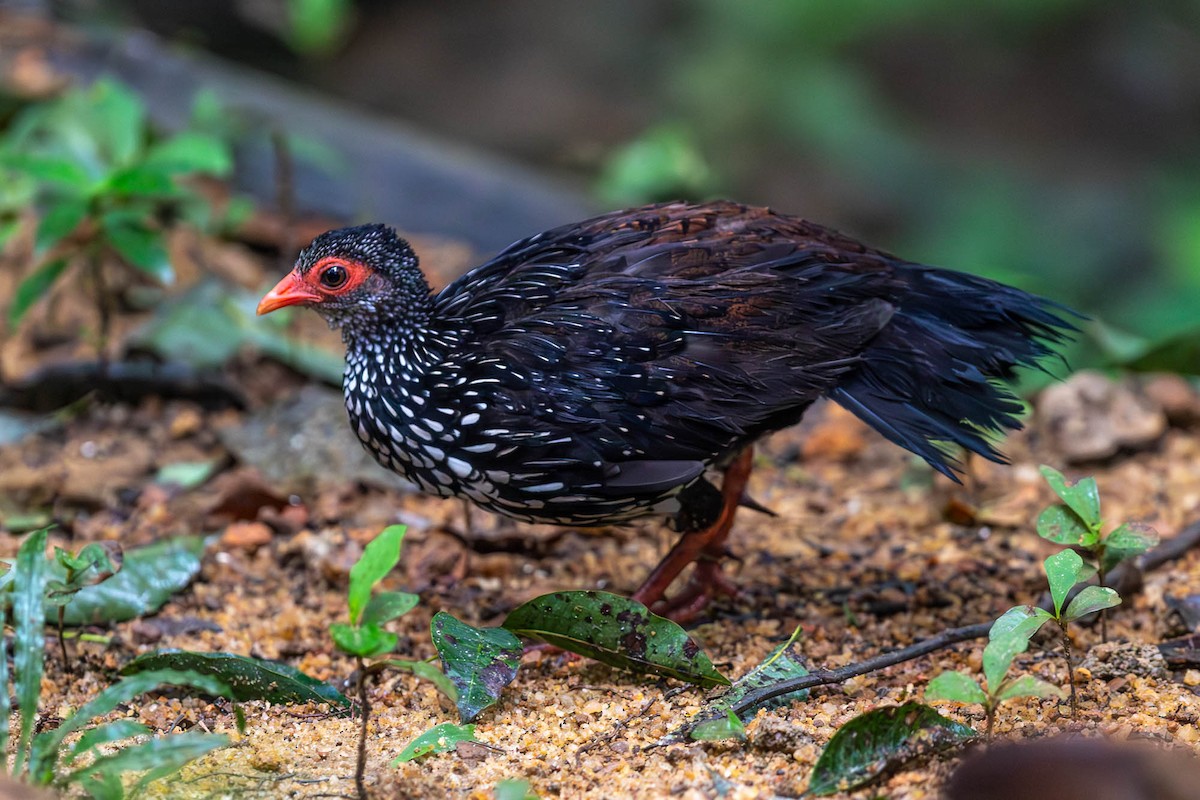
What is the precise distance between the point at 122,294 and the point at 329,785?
3.97m

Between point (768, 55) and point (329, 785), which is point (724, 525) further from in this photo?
point (768, 55)

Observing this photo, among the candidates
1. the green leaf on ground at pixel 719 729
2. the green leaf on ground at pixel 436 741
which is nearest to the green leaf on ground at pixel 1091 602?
the green leaf on ground at pixel 719 729

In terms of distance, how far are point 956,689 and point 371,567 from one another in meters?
1.44

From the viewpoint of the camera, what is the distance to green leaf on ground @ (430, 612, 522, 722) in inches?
128

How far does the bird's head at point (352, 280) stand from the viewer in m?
3.93

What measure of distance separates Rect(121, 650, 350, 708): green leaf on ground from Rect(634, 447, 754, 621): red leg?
44.0 inches

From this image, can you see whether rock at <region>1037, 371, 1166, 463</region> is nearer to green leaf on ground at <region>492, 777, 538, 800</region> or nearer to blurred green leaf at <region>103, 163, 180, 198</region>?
green leaf on ground at <region>492, 777, 538, 800</region>

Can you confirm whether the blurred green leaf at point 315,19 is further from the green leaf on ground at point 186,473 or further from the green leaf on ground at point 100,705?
the green leaf on ground at point 100,705

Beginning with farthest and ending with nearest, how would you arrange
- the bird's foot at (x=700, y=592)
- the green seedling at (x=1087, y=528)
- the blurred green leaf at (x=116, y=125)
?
the blurred green leaf at (x=116, y=125) < the bird's foot at (x=700, y=592) < the green seedling at (x=1087, y=528)

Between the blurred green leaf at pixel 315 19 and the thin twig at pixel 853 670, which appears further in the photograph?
the blurred green leaf at pixel 315 19

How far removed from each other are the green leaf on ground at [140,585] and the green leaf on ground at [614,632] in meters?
1.36

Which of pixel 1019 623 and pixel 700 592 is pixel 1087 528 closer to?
pixel 1019 623

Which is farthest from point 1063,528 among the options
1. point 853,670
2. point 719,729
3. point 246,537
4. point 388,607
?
point 246,537

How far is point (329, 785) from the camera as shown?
2.93 meters
